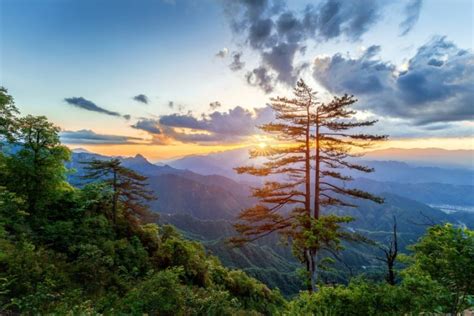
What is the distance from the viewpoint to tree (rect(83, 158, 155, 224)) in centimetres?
2273

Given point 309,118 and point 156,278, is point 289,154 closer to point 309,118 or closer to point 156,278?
point 309,118

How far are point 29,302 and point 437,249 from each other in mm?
12358

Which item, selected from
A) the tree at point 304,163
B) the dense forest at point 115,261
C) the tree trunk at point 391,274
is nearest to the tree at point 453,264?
the dense forest at point 115,261

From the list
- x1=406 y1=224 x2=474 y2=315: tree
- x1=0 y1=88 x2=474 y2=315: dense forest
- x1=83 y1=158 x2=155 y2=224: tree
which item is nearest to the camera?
x1=406 y1=224 x2=474 y2=315: tree

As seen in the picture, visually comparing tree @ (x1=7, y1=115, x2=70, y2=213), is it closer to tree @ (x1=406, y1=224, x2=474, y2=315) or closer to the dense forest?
the dense forest

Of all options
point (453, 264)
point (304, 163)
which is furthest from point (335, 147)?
point (453, 264)

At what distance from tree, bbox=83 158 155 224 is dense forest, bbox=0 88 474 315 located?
12 centimetres

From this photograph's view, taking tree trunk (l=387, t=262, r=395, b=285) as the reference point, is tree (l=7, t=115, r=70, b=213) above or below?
above

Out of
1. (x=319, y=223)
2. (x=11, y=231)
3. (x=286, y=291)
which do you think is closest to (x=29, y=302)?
(x=11, y=231)

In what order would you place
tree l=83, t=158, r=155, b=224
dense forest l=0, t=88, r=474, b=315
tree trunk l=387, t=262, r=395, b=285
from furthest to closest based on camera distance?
tree l=83, t=158, r=155, b=224
tree trunk l=387, t=262, r=395, b=285
dense forest l=0, t=88, r=474, b=315

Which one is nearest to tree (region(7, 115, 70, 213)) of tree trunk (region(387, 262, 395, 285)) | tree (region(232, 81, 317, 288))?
tree (region(232, 81, 317, 288))

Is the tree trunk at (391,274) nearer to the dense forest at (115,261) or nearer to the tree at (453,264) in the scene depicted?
the dense forest at (115,261)

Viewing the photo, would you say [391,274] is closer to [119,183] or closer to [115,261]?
[115,261]

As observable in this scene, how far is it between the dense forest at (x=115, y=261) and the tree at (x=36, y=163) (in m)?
0.07
